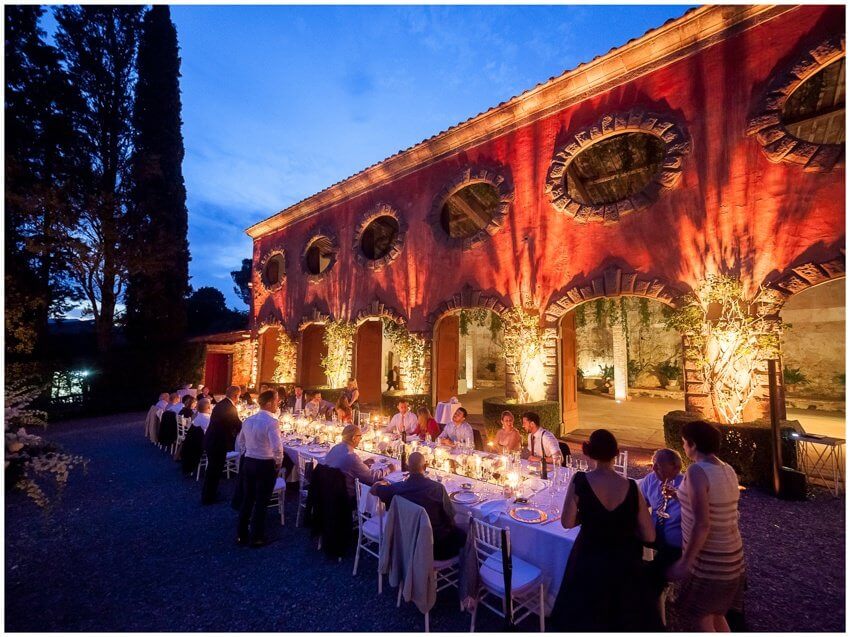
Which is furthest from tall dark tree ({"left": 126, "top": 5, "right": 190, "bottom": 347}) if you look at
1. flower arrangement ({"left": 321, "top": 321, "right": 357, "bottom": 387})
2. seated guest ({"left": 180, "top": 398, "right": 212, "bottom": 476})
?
seated guest ({"left": 180, "top": 398, "right": 212, "bottom": 476})

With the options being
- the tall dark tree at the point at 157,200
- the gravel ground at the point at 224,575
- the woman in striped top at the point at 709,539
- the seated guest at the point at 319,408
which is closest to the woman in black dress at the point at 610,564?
the woman in striped top at the point at 709,539

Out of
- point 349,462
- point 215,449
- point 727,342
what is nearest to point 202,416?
point 215,449

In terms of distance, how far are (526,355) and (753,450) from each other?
167 inches

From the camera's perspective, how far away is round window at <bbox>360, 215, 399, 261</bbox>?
43.7 feet

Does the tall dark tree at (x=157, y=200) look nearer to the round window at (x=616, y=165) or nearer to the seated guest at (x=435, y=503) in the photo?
the round window at (x=616, y=165)

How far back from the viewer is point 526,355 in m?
8.98

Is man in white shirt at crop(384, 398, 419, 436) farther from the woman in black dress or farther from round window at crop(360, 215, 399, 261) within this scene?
round window at crop(360, 215, 399, 261)

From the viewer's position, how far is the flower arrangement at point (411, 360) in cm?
1095

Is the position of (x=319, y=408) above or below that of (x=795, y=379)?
below

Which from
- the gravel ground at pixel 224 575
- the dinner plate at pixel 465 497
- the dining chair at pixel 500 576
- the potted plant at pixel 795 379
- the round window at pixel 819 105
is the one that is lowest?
the gravel ground at pixel 224 575

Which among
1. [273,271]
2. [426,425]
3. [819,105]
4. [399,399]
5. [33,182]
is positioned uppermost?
[33,182]

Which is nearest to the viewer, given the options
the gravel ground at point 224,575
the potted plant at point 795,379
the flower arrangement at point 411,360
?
the gravel ground at point 224,575

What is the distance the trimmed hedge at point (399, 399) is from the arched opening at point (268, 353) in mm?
7678

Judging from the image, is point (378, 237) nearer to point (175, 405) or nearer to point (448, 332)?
point (448, 332)
